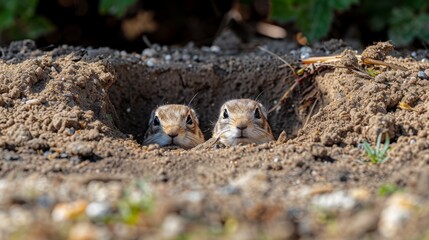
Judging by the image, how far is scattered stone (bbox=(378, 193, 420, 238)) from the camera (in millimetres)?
4375

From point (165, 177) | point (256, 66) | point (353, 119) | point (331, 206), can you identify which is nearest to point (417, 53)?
point (256, 66)

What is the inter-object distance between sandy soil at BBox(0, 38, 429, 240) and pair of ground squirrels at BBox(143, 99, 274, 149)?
452 millimetres

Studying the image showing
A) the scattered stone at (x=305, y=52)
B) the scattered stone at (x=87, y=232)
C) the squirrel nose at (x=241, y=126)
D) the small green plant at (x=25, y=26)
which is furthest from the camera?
the small green plant at (x=25, y=26)

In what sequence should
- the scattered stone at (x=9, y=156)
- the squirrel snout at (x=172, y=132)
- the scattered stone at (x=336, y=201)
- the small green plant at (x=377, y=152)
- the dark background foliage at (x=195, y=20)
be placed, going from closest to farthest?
the scattered stone at (x=336, y=201), the small green plant at (x=377, y=152), the scattered stone at (x=9, y=156), the squirrel snout at (x=172, y=132), the dark background foliage at (x=195, y=20)

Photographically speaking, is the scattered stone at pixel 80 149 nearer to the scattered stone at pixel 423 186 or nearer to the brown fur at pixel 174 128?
the brown fur at pixel 174 128

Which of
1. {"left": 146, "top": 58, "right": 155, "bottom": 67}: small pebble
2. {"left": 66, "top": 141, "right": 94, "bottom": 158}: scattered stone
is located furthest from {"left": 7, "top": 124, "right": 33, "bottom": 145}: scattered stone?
{"left": 146, "top": 58, "right": 155, "bottom": 67}: small pebble

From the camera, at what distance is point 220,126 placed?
356 inches

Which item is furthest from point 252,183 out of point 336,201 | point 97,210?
point 97,210

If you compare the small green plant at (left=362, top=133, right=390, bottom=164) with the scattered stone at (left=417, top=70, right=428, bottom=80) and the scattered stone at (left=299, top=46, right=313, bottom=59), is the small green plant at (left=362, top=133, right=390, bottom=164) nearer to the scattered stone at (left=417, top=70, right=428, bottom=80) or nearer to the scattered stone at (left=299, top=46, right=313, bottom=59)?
the scattered stone at (left=417, top=70, right=428, bottom=80)

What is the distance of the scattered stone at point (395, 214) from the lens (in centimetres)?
438

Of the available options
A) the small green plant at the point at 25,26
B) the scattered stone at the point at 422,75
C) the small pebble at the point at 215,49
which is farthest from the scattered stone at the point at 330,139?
the small green plant at the point at 25,26

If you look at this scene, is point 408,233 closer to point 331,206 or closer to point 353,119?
point 331,206

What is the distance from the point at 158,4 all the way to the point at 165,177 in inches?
282

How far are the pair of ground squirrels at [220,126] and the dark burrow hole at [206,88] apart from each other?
0.41 metres
